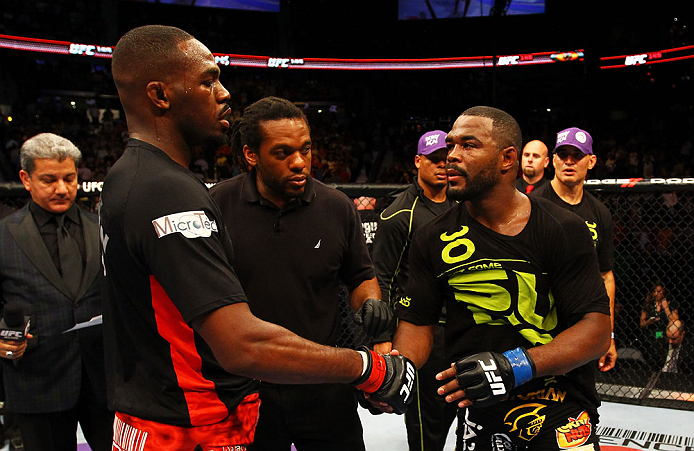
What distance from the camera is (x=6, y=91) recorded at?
15172 millimetres

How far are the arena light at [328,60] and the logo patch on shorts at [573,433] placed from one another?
45.3 feet

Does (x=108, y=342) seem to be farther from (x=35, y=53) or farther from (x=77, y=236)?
(x=35, y=53)

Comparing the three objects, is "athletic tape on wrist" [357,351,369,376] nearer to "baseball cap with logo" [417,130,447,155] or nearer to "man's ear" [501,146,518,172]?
"man's ear" [501,146,518,172]

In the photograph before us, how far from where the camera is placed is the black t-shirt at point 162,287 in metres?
1.33

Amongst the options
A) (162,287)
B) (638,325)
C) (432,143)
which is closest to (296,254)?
(162,287)

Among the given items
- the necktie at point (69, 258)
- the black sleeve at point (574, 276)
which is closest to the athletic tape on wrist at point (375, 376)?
the black sleeve at point (574, 276)

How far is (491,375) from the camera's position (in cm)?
177

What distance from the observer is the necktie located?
8.66 feet

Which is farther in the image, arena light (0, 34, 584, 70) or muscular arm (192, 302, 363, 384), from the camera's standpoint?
arena light (0, 34, 584, 70)

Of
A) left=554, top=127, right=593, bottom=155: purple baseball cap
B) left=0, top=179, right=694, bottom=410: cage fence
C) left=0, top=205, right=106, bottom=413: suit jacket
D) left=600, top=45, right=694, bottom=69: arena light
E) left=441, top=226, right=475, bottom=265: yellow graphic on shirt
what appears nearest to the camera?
left=441, top=226, right=475, bottom=265: yellow graphic on shirt

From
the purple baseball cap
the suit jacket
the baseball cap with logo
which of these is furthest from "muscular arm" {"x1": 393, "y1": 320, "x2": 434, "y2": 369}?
the purple baseball cap

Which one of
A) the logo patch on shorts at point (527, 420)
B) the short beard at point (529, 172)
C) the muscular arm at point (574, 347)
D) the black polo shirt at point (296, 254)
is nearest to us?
the muscular arm at point (574, 347)

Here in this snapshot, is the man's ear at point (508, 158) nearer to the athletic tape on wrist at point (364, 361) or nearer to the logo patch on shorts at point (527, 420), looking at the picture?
the logo patch on shorts at point (527, 420)

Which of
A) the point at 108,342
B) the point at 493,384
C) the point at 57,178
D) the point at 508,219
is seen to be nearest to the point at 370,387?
the point at 493,384
